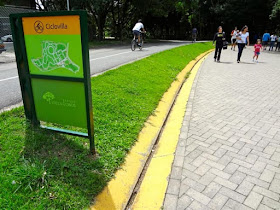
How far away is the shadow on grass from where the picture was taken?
2354 mm

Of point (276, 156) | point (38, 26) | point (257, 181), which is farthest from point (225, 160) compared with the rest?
point (38, 26)

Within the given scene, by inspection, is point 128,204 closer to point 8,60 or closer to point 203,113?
point 203,113

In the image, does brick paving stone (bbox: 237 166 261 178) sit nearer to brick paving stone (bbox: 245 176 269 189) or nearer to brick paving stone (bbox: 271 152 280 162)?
brick paving stone (bbox: 245 176 269 189)

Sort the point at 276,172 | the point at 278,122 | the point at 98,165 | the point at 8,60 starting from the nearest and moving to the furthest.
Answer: the point at 98,165, the point at 276,172, the point at 278,122, the point at 8,60

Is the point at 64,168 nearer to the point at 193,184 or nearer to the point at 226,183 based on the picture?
the point at 193,184

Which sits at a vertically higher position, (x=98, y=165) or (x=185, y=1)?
(x=185, y=1)

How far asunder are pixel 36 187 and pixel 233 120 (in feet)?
12.3

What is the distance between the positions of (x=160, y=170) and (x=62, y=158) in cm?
123

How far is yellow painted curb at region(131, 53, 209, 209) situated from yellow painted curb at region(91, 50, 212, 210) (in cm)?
12

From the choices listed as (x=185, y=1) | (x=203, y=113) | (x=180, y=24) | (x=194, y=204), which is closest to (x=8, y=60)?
(x=203, y=113)

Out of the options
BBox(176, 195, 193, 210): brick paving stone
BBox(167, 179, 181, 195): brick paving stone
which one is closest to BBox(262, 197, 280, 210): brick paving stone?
BBox(176, 195, 193, 210): brick paving stone

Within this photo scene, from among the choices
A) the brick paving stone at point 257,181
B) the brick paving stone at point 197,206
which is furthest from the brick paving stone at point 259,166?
the brick paving stone at point 197,206

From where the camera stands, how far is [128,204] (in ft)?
8.29

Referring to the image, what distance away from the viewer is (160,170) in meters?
3.11
